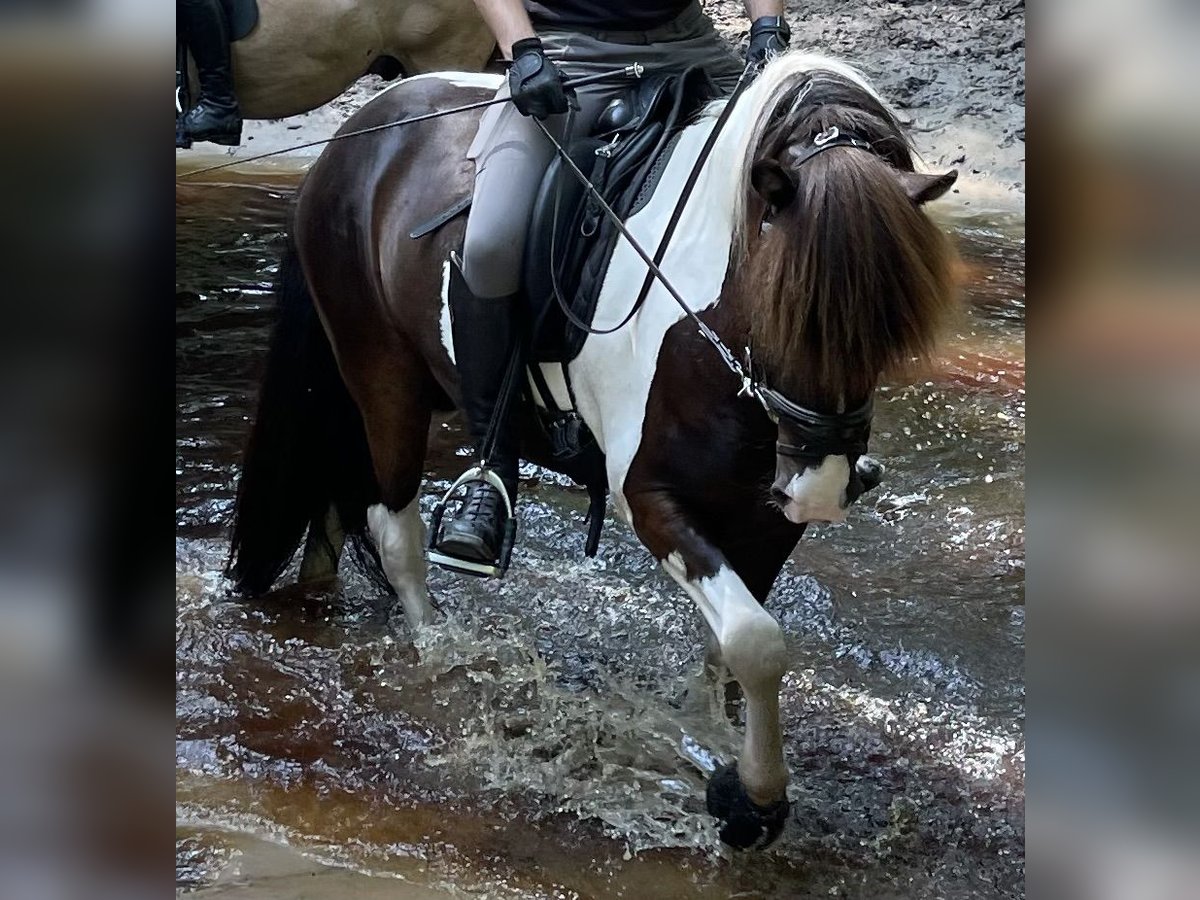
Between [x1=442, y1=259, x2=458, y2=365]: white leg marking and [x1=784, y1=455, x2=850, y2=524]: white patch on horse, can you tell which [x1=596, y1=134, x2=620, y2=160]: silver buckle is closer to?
[x1=442, y1=259, x2=458, y2=365]: white leg marking

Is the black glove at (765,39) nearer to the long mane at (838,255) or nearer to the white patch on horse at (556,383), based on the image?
the long mane at (838,255)

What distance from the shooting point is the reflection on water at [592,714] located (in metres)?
1.99

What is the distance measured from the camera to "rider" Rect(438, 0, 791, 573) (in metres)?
1.99

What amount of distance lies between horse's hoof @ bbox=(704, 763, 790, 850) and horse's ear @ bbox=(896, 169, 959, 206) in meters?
0.93

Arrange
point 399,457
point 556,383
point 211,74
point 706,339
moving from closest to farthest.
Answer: point 706,339, point 556,383, point 399,457, point 211,74

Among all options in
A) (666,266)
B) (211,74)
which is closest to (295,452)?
(666,266)

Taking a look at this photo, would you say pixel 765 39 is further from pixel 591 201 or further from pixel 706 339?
pixel 706 339

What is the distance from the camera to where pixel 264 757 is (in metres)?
2.31

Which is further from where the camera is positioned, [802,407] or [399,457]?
[399,457]

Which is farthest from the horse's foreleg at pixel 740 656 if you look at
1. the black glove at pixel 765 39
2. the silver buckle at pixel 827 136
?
the black glove at pixel 765 39

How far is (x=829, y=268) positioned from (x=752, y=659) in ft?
1.99

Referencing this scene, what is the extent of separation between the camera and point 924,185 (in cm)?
150
